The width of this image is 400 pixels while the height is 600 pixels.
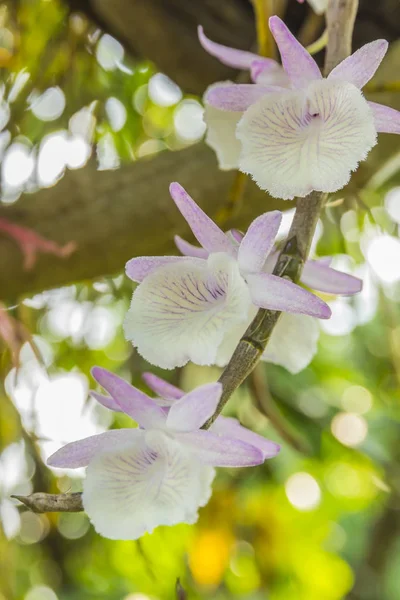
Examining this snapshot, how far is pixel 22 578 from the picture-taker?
1.48 meters

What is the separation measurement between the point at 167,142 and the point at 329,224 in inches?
14.1

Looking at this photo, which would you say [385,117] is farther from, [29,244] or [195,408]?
[29,244]

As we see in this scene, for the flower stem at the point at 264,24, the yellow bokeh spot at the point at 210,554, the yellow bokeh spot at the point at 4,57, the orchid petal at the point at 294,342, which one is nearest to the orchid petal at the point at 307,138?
the orchid petal at the point at 294,342

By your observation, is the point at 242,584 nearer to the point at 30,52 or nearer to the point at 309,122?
the point at 30,52

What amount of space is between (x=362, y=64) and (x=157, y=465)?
0.61ft

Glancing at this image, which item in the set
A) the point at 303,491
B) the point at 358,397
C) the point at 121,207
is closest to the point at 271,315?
the point at 121,207

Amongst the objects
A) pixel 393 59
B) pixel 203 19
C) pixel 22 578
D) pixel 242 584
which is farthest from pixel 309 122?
pixel 22 578

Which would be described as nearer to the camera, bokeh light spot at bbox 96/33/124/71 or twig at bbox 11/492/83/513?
twig at bbox 11/492/83/513

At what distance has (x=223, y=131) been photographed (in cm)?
45

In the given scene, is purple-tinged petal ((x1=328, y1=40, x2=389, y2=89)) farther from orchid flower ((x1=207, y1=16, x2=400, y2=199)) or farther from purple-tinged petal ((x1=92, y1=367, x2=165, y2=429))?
purple-tinged petal ((x1=92, y1=367, x2=165, y2=429))

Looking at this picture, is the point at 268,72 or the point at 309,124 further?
the point at 268,72

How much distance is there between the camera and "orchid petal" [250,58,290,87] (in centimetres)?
40

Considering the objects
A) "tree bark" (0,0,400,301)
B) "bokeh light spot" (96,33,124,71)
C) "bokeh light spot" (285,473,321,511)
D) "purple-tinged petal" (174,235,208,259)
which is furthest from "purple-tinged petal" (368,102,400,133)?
"bokeh light spot" (285,473,321,511)

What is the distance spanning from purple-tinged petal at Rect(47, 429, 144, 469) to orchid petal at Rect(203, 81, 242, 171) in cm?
24
